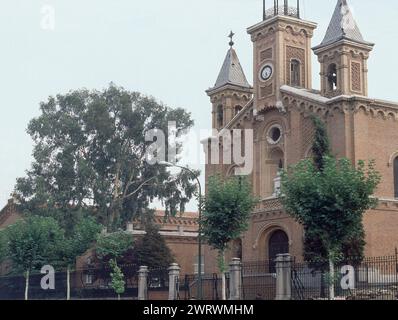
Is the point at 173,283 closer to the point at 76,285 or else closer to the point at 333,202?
the point at 333,202

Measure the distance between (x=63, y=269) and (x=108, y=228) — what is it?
21.4ft

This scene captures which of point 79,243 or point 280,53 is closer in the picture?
point 280,53

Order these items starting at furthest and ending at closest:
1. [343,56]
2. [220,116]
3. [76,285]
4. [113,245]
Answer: [76,285]
[220,116]
[113,245]
[343,56]

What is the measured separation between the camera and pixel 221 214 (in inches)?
1491

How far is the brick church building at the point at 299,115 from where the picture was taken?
137ft

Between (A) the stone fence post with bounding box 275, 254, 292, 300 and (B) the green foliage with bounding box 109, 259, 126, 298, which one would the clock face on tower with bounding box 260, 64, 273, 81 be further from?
(A) the stone fence post with bounding box 275, 254, 292, 300

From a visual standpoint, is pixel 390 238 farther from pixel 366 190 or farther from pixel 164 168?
pixel 164 168

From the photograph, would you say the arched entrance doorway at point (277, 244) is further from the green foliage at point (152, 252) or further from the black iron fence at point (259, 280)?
the green foliage at point (152, 252)

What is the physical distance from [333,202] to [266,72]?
17.3 m

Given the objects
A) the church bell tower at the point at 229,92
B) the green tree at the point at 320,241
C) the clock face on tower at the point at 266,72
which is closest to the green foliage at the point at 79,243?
the church bell tower at the point at 229,92

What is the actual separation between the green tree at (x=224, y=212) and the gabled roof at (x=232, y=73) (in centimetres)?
1550

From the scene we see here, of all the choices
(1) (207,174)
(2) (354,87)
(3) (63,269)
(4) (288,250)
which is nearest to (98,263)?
(3) (63,269)

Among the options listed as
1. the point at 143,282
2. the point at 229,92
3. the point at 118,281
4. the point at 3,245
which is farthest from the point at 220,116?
the point at 3,245

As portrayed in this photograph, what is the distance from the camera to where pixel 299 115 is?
148 feet
